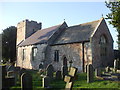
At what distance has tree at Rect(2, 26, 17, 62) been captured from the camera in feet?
122

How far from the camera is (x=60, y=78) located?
11922mm

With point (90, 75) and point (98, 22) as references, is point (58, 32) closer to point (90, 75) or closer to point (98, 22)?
point (98, 22)

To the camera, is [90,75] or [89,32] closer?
[90,75]

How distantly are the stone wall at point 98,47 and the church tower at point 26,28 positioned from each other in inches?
737

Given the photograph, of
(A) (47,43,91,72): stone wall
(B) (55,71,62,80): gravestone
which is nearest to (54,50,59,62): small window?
(A) (47,43,91,72): stone wall

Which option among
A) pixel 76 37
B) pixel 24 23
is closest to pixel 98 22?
pixel 76 37

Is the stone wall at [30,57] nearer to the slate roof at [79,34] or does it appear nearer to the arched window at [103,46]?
the slate roof at [79,34]

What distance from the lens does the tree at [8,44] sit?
122ft

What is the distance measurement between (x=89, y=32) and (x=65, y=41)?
370 cm

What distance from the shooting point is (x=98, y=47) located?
19.6 meters

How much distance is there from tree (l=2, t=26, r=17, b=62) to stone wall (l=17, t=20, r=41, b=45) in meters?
4.36

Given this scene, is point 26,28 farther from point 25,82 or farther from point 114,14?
point 25,82

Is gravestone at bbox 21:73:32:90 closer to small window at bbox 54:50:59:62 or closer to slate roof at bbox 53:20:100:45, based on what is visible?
slate roof at bbox 53:20:100:45

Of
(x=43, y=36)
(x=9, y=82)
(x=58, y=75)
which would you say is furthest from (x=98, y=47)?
(x=9, y=82)
